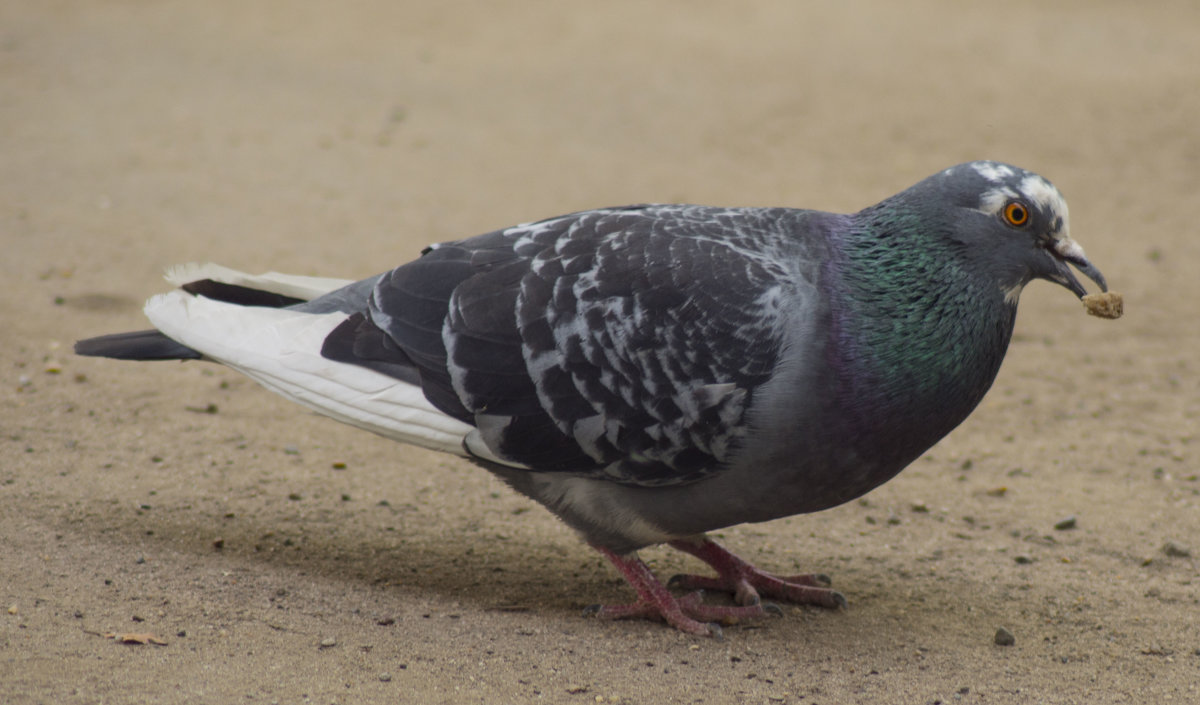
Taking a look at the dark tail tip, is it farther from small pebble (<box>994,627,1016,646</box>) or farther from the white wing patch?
small pebble (<box>994,627,1016,646</box>)

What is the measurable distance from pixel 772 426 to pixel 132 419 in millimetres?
3316

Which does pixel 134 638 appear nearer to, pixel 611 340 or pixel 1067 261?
Answer: pixel 611 340

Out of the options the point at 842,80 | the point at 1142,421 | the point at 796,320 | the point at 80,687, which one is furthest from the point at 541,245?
the point at 842,80

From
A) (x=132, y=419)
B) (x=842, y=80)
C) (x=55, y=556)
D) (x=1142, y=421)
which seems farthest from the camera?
(x=842, y=80)

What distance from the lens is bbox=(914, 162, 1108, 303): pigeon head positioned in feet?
13.1

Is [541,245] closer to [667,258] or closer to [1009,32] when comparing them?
[667,258]

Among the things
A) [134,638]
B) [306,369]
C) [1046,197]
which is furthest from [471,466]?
[1046,197]

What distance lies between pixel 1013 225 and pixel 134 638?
3.11m

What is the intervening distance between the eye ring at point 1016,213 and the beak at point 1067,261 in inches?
5.2

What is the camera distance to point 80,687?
11.4 ft

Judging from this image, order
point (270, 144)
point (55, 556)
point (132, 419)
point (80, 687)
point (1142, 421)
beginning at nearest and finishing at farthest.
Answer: point (80, 687) → point (55, 556) → point (132, 419) → point (1142, 421) → point (270, 144)

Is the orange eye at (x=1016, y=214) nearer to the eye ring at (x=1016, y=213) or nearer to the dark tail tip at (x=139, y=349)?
the eye ring at (x=1016, y=213)

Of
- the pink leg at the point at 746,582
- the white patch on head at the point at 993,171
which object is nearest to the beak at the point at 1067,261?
the white patch on head at the point at 993,171

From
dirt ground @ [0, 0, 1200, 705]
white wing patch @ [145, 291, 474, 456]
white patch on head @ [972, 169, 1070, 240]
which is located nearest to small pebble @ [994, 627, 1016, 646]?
dirt ground @ [0, 0, 1200, 705]
